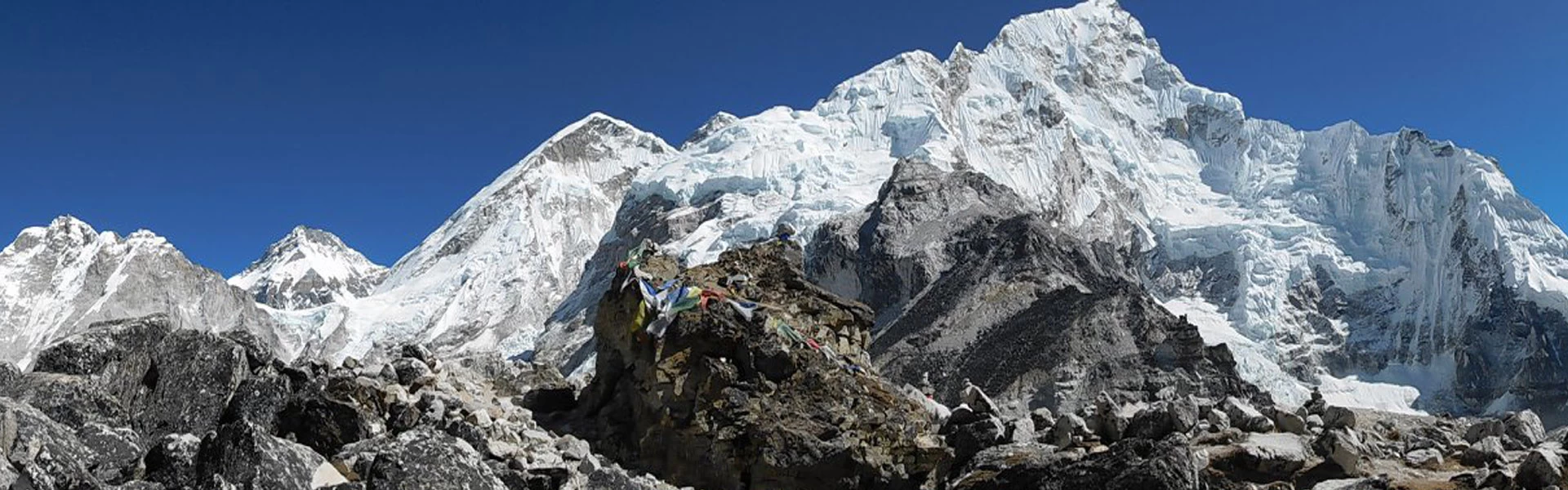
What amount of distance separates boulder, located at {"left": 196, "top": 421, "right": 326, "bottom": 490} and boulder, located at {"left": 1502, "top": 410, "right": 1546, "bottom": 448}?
54.3 feet

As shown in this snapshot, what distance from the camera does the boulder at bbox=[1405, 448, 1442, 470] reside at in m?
14.3

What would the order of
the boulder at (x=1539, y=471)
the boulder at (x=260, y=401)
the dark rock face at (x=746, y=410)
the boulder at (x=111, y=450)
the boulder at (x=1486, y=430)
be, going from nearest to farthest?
1. the boulder at (x=111, y=450)
2. the boulder at (x=1539, y=471)
3. the boulder at (x=260, y=401)
4. the boulder at (x=1486, y=430)
5. the dark rock face at (x=746, y=410)

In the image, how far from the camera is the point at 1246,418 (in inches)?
650

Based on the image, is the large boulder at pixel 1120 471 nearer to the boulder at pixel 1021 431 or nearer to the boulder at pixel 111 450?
the boulder at pixel 1021 431

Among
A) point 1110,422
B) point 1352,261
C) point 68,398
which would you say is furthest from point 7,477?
point 1352,261

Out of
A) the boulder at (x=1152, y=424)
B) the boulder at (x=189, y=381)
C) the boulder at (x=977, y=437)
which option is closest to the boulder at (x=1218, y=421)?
the boulder at (x=1152, y=424)

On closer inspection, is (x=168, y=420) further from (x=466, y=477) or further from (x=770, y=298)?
(x=770, y=298)

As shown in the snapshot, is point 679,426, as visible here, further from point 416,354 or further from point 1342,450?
point 1342,450

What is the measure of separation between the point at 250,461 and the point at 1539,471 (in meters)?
11.9

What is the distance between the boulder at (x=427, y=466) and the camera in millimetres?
8023

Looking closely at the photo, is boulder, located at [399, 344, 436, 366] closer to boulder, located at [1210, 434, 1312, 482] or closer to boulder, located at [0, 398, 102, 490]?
boulder, located at [0, 398, 102, 490]

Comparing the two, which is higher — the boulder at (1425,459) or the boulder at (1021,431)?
the boulder at (1021,431)

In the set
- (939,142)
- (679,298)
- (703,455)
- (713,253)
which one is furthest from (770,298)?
(939,142)

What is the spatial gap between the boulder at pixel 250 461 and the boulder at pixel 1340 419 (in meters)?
13.3
